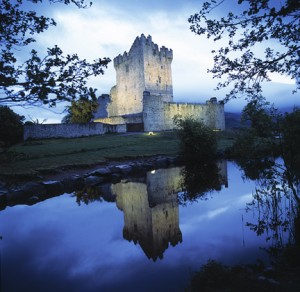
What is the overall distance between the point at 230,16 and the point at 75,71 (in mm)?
3453

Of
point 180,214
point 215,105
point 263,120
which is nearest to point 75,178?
point 180,214

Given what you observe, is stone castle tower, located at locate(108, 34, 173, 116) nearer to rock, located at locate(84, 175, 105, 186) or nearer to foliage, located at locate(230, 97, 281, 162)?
rock, located at locate(84, 175, 105, 186)

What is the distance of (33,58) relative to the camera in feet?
15.1

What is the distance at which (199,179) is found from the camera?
12.7m

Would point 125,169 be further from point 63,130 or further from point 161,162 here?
point 63,130

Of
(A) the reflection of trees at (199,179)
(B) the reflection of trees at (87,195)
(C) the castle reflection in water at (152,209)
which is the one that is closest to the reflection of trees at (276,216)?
(C) the castle reflection in water at (152,209)

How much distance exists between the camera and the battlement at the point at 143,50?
45.3m

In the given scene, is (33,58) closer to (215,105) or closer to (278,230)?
(278,230)

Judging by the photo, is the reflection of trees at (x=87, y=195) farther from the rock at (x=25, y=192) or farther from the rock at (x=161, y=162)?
the rock at (x=161, y=162)

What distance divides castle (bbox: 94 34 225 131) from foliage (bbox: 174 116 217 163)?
21.0m

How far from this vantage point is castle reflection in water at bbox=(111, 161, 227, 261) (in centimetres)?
611

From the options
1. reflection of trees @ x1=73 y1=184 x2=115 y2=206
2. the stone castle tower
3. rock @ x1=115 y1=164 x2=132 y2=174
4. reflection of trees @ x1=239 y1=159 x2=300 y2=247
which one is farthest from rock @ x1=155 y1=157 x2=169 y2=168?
the stone castle tower

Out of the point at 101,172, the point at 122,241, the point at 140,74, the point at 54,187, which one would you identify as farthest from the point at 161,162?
the point at 140,74

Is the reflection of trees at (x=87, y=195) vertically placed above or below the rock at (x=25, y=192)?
below
